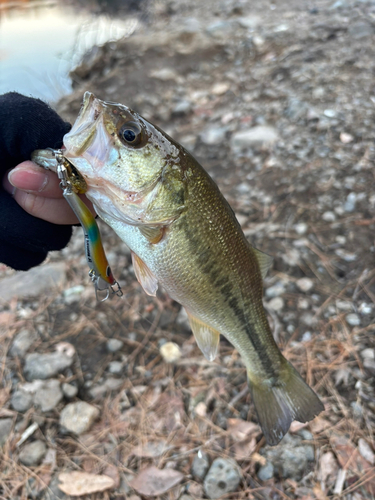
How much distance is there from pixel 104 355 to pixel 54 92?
27.5 ft

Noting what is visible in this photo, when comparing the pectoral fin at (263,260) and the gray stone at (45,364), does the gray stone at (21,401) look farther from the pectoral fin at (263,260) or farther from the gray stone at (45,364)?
the pectoral fin at (263,260)

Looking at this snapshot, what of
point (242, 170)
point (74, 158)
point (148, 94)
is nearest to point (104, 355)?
point (74, 158)

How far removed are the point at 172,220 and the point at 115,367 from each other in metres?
1.85

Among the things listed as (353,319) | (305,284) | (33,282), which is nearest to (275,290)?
(305,284)

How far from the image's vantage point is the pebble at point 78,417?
8.96ft

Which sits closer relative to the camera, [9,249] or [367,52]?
[9,249]

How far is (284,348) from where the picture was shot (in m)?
3.16

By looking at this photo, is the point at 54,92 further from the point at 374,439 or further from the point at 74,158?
the point at 374,439

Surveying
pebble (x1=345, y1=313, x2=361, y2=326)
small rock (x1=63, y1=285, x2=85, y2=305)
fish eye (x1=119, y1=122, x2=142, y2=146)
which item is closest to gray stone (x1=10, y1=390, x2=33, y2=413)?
small rock (x1=63, y1=285, x2=85, y2=305)

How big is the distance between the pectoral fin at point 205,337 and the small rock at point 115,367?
1203 millimetres

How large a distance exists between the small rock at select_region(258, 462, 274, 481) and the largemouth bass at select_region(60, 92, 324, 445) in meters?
0.35

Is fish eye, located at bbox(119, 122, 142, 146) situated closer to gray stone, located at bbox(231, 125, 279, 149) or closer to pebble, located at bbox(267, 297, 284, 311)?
pebble, located at bbox(267, 297, 284, 311)

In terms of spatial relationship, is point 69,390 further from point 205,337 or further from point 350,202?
point 350,202

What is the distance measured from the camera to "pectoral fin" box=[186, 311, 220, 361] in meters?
2.25
